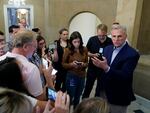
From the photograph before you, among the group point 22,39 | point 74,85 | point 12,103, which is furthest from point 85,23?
point 12,103

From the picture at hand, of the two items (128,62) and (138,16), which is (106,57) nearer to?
(128,62)

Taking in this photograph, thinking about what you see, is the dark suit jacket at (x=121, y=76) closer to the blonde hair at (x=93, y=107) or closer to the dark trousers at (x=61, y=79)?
the blonde hair at (x=93, y=107)

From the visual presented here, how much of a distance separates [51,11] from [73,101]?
688 cm

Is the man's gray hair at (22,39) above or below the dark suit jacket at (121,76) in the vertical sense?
above

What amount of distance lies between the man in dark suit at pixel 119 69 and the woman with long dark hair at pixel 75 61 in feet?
3.11

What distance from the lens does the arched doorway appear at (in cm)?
1004

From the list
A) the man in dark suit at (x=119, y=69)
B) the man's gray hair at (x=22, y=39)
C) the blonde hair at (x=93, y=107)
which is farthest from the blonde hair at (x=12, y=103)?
the man in dark suit at (x=119, y=69)

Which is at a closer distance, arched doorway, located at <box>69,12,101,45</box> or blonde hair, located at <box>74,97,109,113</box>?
blonde hair, located at <box>74,97,109,113</box>

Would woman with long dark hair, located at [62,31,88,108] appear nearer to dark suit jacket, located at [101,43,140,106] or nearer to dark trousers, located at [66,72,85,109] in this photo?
dark trousers, located at [66,72,85,109]

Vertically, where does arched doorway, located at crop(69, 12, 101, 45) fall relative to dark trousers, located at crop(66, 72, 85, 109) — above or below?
above

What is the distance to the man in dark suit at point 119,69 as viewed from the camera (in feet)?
7.59

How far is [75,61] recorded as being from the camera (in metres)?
3.39

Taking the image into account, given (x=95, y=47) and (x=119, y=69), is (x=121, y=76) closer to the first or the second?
(x=119, y=69)

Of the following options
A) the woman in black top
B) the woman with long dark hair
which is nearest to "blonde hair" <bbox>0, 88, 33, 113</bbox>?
the woman with long dark hair
